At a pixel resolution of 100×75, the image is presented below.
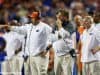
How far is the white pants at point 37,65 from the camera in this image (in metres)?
10.4

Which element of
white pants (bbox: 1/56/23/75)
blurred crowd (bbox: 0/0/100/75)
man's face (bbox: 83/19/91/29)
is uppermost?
blurred crowd (bbox: 0/0/100/75)

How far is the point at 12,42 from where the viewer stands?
38.8 feet

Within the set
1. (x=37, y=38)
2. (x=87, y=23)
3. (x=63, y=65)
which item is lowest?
(x=63, y=65)

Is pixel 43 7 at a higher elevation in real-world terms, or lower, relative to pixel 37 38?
higher

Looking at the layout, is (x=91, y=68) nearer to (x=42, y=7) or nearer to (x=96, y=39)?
(x=96, y=39)

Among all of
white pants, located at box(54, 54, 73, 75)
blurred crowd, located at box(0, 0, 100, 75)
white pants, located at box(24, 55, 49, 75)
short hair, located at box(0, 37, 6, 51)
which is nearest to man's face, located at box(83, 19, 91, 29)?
white pants, located at box(54, 54, 73, 75)

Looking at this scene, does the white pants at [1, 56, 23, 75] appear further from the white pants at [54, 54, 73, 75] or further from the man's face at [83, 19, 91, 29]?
the man's face at [83, 19, 91, 29]

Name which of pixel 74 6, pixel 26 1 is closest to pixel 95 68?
pixel 74 6

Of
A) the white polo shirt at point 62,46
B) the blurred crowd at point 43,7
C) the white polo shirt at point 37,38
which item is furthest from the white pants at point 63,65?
the blurred crowd at point 43,7

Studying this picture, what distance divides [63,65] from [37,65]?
1.71 ft

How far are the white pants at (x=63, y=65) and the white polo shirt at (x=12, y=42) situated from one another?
1.39 metres

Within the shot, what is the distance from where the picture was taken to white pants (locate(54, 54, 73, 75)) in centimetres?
1021

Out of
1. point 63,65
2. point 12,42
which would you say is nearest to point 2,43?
point 12,42

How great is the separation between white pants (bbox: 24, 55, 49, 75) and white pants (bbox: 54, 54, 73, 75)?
0.22 metres
